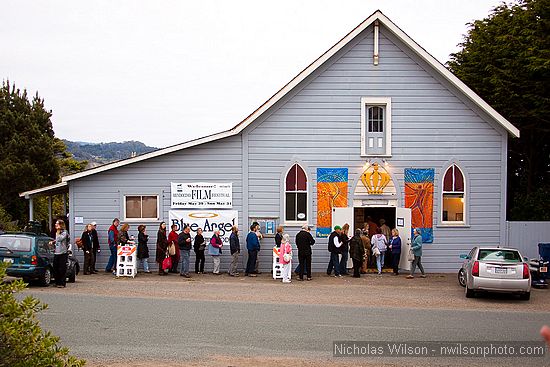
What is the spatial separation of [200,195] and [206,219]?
0.91m

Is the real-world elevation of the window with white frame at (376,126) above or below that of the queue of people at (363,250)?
above

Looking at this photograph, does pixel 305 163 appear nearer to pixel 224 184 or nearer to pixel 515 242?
pixel 224 184

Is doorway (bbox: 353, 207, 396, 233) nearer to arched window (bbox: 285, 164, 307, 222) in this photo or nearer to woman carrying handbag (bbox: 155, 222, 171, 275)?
arched window (bbox: 285, 164, 307, 222)

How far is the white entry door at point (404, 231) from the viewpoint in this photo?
23734 mm

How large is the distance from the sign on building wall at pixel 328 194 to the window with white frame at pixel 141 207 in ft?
19.8

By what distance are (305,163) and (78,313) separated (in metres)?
11.7

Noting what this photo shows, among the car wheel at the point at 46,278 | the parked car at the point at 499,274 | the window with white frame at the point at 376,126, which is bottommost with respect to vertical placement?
the car wheel at the point at 46,278

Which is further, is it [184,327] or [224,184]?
[224,184]

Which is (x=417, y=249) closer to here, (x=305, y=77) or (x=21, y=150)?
(x=305, y=77)

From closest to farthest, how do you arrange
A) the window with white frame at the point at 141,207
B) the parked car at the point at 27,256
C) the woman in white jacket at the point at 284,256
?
the parked car at the point at 27,256
the woman in white jacket at the point at 284,256
the window with white frame at the point at 141,207

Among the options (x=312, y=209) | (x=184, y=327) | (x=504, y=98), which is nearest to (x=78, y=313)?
(x=184, y=327)

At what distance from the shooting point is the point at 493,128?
24.3 m

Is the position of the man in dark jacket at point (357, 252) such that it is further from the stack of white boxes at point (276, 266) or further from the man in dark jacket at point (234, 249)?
the man in dark jacket at point (234, 249)

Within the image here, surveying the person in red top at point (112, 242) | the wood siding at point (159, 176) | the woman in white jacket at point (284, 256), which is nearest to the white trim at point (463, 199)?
the woman in white jacket at point (284, 256)
